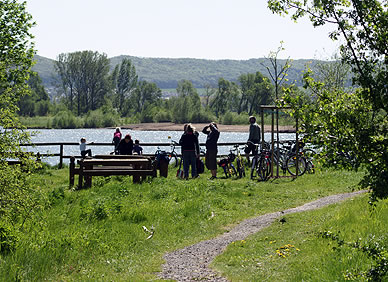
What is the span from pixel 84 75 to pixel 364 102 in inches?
4819

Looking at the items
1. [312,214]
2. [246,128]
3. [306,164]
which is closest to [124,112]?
[246,128]

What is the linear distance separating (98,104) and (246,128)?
44229 millimetres

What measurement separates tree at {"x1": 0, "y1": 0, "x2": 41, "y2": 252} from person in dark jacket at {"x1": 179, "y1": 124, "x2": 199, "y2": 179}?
10.0 metres

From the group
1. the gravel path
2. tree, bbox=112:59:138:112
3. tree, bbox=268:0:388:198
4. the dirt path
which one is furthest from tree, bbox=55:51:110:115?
tree, bbox=268:0:388:198

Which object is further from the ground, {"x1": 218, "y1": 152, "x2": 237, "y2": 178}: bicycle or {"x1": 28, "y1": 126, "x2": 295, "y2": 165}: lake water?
{"x1": 218, "y1": 152, "x2": 237, "y2": 178}: bicycle

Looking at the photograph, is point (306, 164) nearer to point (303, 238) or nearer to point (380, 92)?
point (303, 238)

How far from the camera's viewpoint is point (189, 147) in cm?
1864

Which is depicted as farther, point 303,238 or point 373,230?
point 303,238

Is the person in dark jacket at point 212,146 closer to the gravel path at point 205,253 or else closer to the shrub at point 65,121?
the gravel path at point 205,253

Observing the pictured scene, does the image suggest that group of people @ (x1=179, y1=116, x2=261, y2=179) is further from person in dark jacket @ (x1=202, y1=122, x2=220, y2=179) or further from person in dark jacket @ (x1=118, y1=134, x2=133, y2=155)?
person in dark jacket @ (x1=118, y1=134, x2=133, y2=155)

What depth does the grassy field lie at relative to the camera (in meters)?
7.66

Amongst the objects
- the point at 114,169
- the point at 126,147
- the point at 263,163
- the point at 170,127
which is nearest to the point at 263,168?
the point at 263,163

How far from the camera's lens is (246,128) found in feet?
312

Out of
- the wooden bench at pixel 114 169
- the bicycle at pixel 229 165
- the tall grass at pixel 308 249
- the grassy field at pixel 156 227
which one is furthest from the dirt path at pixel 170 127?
the tall grass at pixel 308 249
